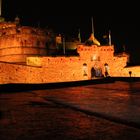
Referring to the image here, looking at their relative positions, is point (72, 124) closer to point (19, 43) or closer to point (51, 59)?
point (51, 59)

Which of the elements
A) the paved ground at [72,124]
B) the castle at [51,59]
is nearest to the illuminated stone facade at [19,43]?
the castle at [51,59]

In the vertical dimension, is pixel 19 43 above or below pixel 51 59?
above

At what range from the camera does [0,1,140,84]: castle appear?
31062 millimetres

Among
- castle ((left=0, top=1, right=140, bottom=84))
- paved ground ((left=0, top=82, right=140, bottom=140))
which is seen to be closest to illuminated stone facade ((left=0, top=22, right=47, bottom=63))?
castle ((left=0, top=1, right=140, bottom=84))

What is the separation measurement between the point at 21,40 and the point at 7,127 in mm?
30655

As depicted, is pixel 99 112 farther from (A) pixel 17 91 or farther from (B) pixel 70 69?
(B) pixel 70 69

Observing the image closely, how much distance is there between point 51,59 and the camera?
103ft

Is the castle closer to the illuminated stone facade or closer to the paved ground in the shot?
the illuminated stone facade

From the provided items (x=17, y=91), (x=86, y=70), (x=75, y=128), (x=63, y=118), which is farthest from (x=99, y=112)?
(x=86, y=70)

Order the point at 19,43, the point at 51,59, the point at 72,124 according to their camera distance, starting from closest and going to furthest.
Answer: the point at 72,124
the point at 51,59
the point at 19,43

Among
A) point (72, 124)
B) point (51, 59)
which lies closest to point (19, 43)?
point (51, 59)

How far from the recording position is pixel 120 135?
419 cm

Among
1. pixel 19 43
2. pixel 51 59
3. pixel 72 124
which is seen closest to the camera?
pixel 72 124

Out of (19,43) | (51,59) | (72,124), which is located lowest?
(72,124)
